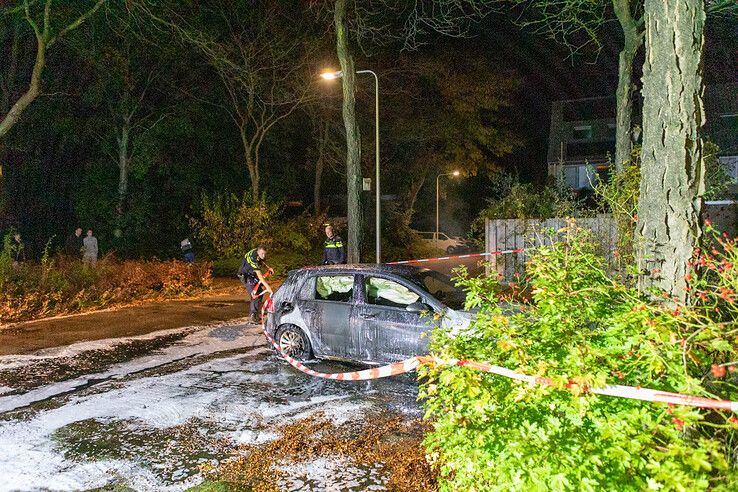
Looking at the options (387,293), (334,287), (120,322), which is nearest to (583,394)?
(387,293)

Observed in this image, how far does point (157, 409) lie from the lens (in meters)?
7.12

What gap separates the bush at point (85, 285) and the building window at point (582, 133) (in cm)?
3766

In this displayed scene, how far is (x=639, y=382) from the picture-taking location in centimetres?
379

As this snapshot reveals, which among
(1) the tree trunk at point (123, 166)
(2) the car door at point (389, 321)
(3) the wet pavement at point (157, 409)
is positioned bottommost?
(3) the wet pavement at point (157, 409)

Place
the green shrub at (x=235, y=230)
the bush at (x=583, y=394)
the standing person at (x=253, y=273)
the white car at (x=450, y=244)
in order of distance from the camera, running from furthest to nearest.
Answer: the white car at (x=450, y=244), the green shrub at (x=235, y=230), the standing person at (x=253, y=273), the bush at (x=583, y=394)

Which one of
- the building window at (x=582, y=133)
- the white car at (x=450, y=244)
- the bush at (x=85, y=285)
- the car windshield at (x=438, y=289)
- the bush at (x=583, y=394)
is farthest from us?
the building window at (x=582, y=133)

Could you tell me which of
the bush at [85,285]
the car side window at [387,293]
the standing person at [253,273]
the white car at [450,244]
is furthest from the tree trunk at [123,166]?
the car side window at [387,293]

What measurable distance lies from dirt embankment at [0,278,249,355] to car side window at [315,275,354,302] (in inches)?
183

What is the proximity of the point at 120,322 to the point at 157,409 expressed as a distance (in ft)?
21.7

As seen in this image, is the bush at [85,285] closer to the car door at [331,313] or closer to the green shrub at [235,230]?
the green shrub at [235,230]

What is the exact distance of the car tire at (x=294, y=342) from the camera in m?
9.07

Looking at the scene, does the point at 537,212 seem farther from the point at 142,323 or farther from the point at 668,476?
the point at 668,476

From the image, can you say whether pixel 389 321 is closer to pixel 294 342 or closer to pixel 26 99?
pixel 294 342

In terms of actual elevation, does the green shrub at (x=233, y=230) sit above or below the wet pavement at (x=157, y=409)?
above
